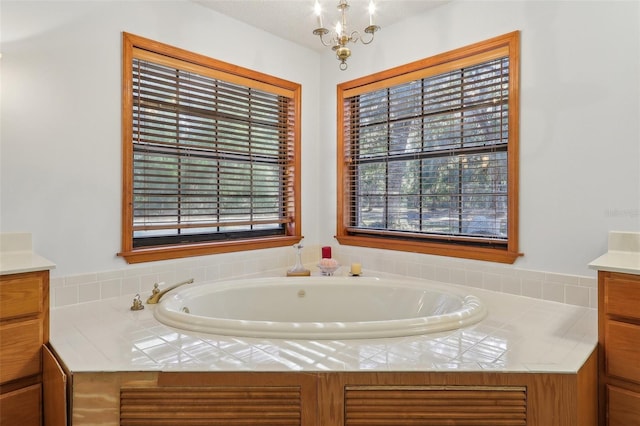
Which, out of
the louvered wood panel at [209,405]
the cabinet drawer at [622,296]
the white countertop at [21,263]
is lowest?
the louvered wood panel at [209,405]

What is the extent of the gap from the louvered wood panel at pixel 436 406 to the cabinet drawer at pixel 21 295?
128 centimetres

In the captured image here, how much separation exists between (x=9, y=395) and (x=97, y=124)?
135 centimetres

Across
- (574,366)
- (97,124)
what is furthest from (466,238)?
(97,124)

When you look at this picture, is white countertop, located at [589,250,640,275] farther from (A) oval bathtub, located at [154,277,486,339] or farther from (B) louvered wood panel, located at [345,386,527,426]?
(B) louvered wood panel, located at [345,386,527,426]

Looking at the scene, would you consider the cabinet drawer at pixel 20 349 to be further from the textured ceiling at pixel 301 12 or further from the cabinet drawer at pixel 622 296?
the cabinet drawer at pixel 622 296

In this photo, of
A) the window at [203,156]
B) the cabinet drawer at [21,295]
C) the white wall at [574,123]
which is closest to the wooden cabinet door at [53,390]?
the cabinet drawer at [21,295]

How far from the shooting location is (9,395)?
1468 mm

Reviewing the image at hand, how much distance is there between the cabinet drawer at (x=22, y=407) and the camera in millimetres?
1466

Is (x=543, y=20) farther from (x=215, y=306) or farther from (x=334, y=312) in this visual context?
(x=215, y=306)

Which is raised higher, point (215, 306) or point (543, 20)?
point (543, 20)

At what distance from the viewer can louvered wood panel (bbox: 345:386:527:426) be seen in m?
1.26

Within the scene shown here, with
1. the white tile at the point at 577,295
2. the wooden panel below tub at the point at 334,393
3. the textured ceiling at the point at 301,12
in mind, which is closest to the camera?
the wooden panel below tub at the point at 334,393

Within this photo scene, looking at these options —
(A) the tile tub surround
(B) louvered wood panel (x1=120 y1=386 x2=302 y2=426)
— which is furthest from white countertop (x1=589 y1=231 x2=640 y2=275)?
(B) louvered wood panel (x1=120 y1=386 x2=302 y2=426)

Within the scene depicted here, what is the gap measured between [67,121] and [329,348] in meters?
1.78
